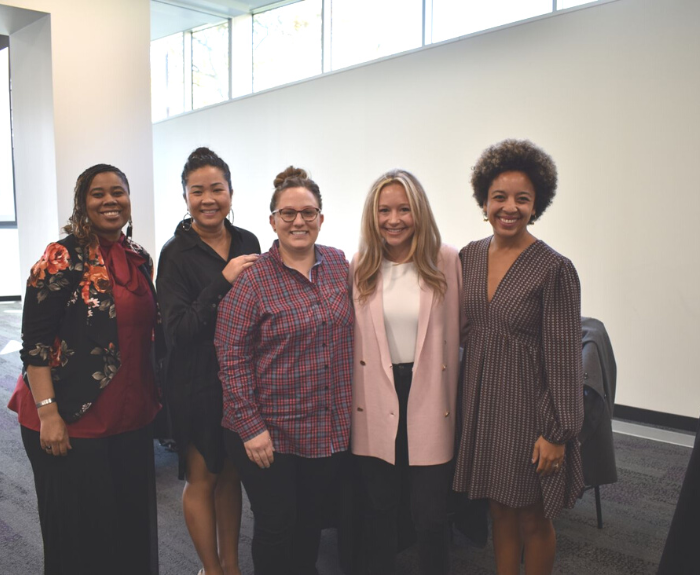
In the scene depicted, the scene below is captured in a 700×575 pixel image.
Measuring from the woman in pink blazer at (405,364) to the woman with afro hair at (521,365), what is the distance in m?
0.08

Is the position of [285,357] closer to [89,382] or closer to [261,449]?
[261,449]

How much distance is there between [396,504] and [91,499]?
0.96 meters

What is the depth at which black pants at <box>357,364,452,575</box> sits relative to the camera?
70.0 inches

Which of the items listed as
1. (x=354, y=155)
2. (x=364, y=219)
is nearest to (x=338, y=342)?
(x=364, y=219)

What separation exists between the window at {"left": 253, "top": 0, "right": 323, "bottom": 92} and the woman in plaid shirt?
5287 millimetres

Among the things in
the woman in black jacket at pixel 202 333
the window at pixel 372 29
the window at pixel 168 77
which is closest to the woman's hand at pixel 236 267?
the woman in black jacket at pixel 202 333

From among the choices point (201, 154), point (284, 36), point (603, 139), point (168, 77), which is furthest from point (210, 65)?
point (201, 154)

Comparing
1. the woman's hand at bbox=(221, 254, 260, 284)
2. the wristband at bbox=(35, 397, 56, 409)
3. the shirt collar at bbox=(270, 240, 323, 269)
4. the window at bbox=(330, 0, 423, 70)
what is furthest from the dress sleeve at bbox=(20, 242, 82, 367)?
the window at bbox=(330, 0, 423, 70)

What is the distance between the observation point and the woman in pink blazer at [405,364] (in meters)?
1.77

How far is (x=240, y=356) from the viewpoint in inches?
66.7

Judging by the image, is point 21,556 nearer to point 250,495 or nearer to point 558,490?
point 250,495

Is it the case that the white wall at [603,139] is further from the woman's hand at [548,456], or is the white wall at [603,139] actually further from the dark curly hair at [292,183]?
the dark curly hair at [292,183]

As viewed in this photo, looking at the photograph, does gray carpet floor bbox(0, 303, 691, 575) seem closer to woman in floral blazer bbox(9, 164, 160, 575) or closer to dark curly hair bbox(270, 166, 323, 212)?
woman in floral blazer bbox(9, 164, 160, 575)

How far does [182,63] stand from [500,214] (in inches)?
316
